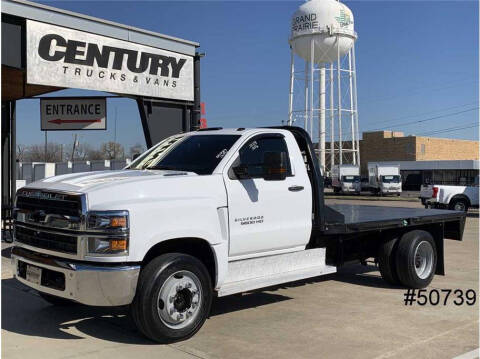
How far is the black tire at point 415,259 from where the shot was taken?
7.93 metres

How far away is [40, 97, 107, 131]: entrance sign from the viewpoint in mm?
12695

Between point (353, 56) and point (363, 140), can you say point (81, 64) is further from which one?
point (363, 140)

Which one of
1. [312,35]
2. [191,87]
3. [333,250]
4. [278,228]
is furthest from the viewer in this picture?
[312,35]

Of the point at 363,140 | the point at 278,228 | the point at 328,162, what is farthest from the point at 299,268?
the point at 363,140

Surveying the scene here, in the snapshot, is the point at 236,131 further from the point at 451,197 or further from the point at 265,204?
the point at 451,197

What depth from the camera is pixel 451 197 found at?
23469mm

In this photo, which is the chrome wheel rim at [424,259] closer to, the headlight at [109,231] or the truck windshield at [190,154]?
the truck windshield at [190,154]

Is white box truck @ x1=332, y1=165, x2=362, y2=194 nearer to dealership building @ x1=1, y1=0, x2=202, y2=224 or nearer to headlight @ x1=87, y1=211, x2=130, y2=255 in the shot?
dealership building @ x1=1, y1=0, x2=202, y2=224

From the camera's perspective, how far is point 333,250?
7.26 metres

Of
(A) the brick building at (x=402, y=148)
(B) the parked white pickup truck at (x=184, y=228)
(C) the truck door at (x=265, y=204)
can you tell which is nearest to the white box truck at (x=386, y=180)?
(A) the brick building at (x=402, y=148)

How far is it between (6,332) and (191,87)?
801cm

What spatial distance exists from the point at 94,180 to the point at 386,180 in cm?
4411

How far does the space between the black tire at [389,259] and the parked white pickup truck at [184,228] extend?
0.64 meters

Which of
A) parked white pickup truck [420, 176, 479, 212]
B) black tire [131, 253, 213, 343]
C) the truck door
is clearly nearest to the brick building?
parked white pickup truck [420, 176, 479, 212]
